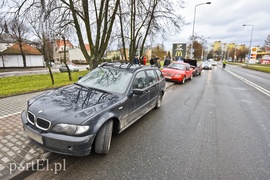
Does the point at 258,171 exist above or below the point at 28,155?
below

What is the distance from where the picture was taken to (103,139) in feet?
8.98

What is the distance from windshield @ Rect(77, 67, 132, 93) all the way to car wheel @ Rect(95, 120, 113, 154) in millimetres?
890

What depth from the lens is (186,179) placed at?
2.37m

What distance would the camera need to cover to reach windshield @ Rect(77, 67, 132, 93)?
3548 millimetres

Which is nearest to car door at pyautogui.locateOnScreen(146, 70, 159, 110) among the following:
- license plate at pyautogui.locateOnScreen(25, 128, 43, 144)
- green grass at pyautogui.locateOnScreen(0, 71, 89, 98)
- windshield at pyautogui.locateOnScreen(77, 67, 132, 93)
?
windshield at pyautogui.locateOnScreen(77, 67, 132, 93)

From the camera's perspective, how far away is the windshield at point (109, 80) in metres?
3.55

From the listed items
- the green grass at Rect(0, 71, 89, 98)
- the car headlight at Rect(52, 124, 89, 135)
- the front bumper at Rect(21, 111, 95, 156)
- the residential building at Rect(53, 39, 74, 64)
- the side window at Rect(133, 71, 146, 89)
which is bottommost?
the green grass at Rect(0, 71, 89, 98)

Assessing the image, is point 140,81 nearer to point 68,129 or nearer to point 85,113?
point 85,113

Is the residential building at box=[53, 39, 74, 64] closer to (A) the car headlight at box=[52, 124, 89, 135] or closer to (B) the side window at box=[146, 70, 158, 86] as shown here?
(B) the side window at box=[146, 70, 158, 86]

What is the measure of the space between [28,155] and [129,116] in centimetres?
197

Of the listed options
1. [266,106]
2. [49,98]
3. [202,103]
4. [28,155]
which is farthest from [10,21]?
[266,106]

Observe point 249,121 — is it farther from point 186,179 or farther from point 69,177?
point 69,177

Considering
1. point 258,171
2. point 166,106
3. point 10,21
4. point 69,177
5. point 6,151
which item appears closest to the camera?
point 69,177

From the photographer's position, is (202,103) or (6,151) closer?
(6,151)
